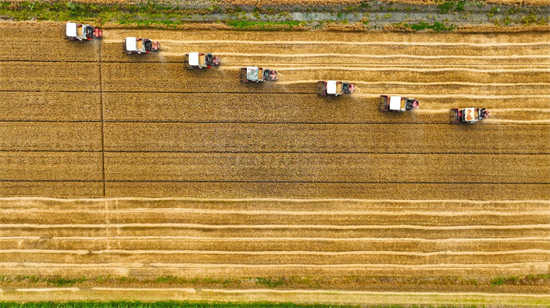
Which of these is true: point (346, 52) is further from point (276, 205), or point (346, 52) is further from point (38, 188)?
point (38, 188)

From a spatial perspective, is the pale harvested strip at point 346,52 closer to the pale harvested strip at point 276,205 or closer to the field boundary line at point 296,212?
the pale harvested strip at point 276,205

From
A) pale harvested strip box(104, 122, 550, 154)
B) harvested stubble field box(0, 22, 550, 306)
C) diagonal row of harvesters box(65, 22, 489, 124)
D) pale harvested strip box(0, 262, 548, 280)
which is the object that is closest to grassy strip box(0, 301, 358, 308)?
harvested stubble field box(0, 22, 550, 306)

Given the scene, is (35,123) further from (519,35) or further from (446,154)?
(519,35)

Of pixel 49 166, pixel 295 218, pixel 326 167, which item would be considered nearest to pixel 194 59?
pixel 326 167

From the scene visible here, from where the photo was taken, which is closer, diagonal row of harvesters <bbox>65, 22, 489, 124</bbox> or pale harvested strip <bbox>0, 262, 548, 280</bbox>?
A: diagonal row of harvesters <bbox>65, 22, 489, 124</bbox>

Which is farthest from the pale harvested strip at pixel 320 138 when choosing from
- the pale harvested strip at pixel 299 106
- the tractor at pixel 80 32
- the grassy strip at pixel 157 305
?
the grassy strip at pixel 157 305

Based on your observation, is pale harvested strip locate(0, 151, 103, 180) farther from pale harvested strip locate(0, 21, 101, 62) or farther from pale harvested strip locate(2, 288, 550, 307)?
pale harvested strip locate(2, 288, 550, 307)
